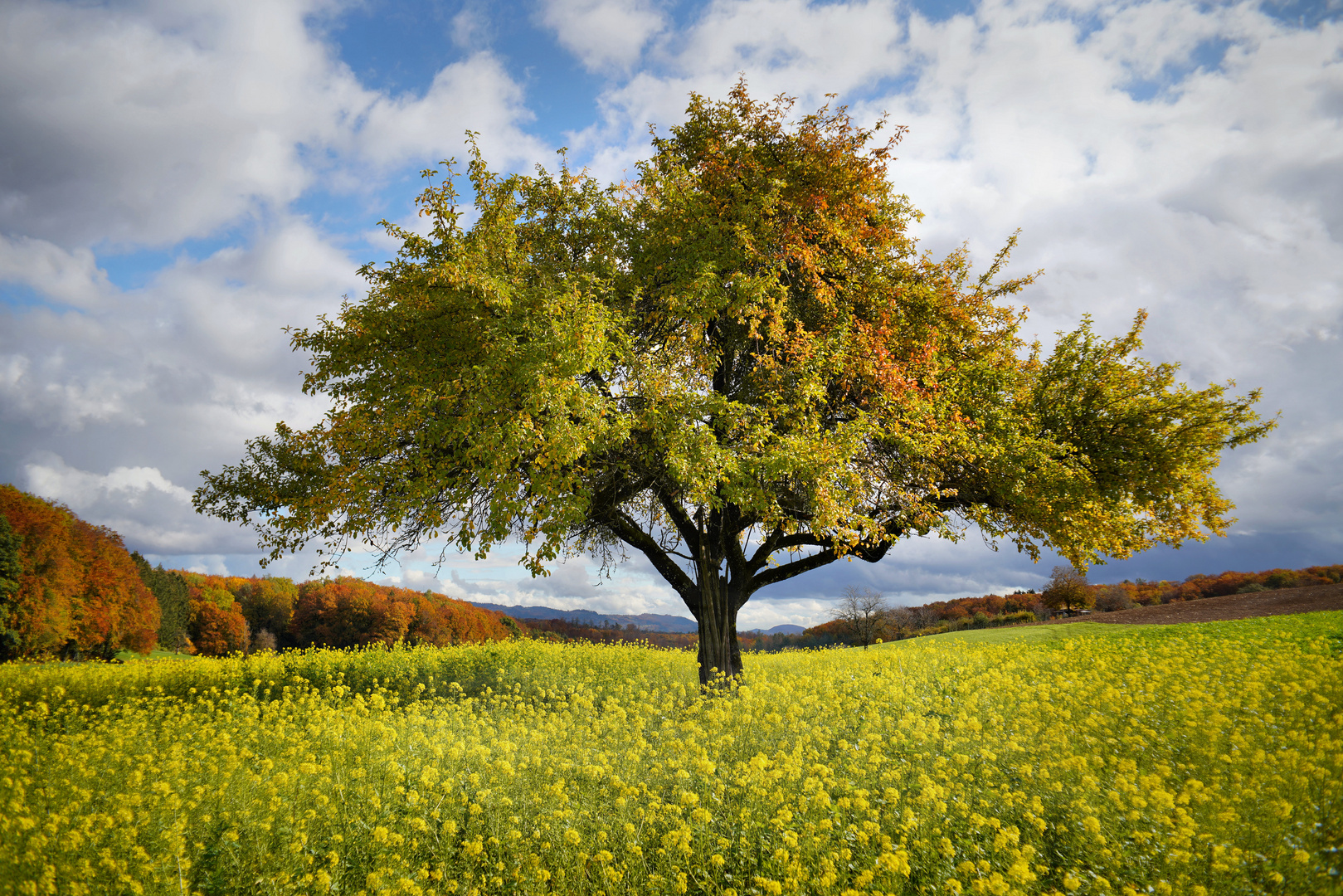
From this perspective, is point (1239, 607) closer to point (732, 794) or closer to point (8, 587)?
point (732, 794)

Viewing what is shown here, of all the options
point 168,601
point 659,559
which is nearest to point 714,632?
point 659,559

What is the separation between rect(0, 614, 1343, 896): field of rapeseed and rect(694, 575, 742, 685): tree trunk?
230 cm

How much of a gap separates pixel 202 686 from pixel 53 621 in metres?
32.3

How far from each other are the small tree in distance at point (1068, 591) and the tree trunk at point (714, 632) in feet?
135

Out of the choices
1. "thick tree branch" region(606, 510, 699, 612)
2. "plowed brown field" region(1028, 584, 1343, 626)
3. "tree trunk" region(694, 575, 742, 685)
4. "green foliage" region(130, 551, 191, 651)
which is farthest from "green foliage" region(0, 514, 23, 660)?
"plowed brown field" region(1028, 584, 1343, 626)

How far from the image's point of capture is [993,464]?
43.1ft

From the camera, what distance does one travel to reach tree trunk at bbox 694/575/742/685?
575 inches

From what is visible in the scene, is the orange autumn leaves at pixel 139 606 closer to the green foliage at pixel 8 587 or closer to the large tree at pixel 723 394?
the green foliage at pixel 8 587

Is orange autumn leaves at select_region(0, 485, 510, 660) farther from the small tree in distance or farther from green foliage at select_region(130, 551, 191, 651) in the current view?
the small tree in distance

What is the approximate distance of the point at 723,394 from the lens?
13.1 meters

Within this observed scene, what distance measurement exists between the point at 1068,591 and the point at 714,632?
4225 cm

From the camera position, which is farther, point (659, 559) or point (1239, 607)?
point (1239, 607)

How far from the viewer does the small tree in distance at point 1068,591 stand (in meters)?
45.2

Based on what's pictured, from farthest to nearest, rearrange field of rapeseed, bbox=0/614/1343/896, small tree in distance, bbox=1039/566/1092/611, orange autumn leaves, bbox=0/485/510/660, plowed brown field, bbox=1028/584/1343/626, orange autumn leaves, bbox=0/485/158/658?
small tree in distance, bbox=1039/566/1092/611 → orange autumn leaves, bbox=0/485/510/660 → orange autumn leaves, bbox=0/485/158/658 → plowed brown field, bbox=1028/584/1343/626 → field of rapeseed, bbox=0/614/1343/896
